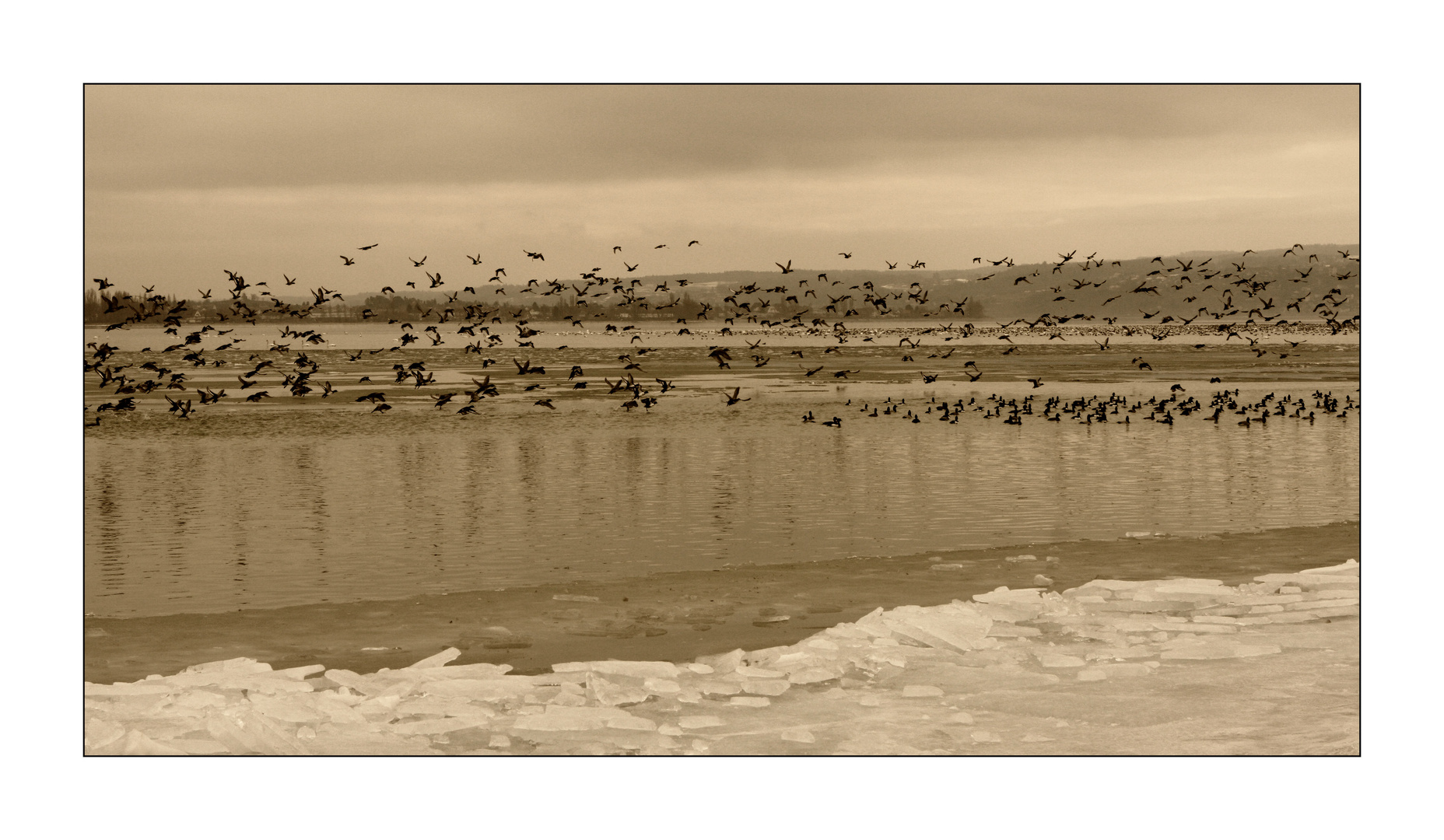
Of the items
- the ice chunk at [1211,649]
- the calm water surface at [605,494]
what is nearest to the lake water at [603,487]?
the calm water surface at [605,494]

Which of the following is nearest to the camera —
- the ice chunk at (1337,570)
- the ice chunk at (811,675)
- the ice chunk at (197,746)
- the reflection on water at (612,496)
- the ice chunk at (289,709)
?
the ice chunk at (197,746)

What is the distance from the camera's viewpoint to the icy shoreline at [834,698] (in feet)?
30.1

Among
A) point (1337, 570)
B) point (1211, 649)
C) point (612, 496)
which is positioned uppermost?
point (612, 496)

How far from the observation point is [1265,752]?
8.88 meters

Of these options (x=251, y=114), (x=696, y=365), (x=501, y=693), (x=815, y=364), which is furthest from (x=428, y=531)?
(x=815, y=364)

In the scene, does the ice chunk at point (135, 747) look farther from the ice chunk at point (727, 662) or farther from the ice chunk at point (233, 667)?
the ice chunk at point (727, 662)

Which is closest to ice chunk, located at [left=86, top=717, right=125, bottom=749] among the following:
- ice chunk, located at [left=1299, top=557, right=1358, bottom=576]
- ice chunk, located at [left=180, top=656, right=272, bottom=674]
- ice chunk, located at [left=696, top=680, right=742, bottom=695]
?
ice chunk, located at [left=180, top=656, right=272, bottom=674]

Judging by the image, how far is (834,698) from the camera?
395 inches

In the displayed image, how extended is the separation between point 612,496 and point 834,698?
12.2 m

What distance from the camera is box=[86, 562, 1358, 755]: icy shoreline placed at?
9.17 metres

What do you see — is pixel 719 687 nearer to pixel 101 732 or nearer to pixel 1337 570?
pixel 101 732

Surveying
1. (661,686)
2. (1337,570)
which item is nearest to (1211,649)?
(1337,570)

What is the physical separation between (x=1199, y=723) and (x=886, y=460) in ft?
58.2

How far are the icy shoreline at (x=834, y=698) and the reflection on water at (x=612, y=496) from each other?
4.51 m
